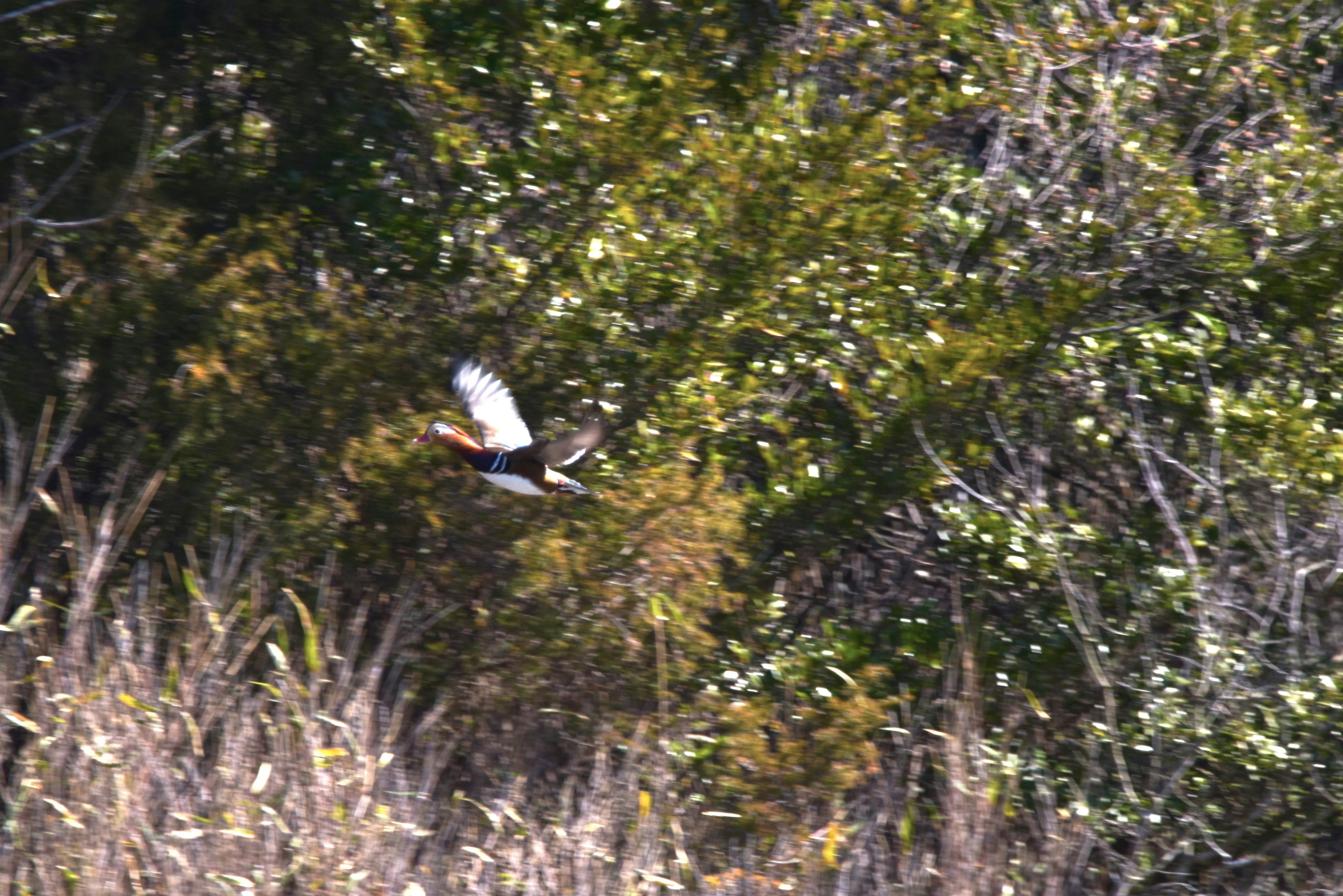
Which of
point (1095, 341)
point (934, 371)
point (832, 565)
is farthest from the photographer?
point (832, 565)

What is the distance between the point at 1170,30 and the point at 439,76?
2981 millimetres

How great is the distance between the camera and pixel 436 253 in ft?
18.2

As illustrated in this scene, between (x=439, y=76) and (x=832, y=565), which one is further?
(x=832, y=565)

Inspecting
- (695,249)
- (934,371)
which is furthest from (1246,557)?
(695,249)

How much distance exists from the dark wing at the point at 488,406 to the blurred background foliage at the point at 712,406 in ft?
0.88

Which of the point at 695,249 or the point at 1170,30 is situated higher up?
the point at 1170,30

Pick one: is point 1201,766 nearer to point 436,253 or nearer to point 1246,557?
point 1246,557

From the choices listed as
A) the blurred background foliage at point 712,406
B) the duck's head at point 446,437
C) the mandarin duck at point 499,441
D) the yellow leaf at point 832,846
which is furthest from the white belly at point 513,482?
the yellow leaf at point 832,846

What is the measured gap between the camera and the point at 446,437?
5035mm

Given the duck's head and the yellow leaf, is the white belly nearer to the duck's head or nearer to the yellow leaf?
the duck's head

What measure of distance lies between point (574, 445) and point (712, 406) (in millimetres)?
1219

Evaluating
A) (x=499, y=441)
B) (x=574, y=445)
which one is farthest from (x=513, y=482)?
(x=574, y=445)

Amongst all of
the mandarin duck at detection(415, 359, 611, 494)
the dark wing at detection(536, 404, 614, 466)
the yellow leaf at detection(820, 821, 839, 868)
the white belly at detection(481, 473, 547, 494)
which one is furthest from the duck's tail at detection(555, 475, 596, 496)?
the yellow leaf at detection(820, 821, 839, 868)

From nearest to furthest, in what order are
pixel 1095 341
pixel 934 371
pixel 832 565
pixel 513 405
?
pixel 513 405 < pixel 934 371 < pixel 1095 341 < pixel 832 565
